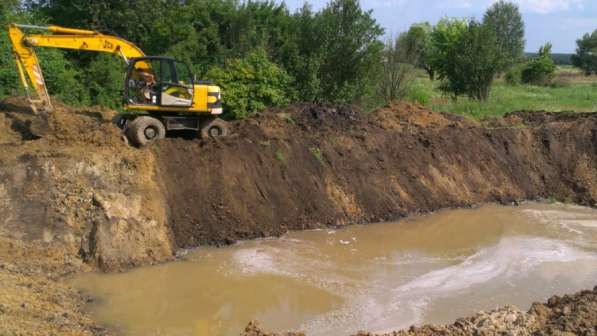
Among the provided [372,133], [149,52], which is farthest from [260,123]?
[149,52]

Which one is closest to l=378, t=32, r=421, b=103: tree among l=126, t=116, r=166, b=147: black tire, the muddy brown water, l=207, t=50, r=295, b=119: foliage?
l=207, t=50, r=295, b=119: foliage

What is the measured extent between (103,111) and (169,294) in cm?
714

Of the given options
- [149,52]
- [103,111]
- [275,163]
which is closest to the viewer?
[275,163]

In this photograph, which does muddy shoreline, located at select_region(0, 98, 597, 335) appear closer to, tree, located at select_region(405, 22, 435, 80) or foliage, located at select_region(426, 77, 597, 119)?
foliage, located at select_region(426, 77, 597, 119)

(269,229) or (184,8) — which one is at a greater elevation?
(184,8)

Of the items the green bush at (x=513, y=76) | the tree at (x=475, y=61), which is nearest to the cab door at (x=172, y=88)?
the tree at (x=475, y=61)

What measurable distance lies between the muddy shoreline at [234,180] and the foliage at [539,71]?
30.8m

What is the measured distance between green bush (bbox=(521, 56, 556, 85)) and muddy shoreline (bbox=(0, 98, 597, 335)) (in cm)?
3076

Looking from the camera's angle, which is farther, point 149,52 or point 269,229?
point 149,52

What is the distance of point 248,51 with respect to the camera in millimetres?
24094

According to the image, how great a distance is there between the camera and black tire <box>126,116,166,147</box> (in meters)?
13.0

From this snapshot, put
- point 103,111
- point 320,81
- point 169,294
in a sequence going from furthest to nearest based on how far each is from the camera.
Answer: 1. point 320,81
2. point 103,111
3. point 169,294

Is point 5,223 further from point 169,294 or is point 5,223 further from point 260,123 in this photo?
point 260,123

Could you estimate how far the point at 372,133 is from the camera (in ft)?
54.5
